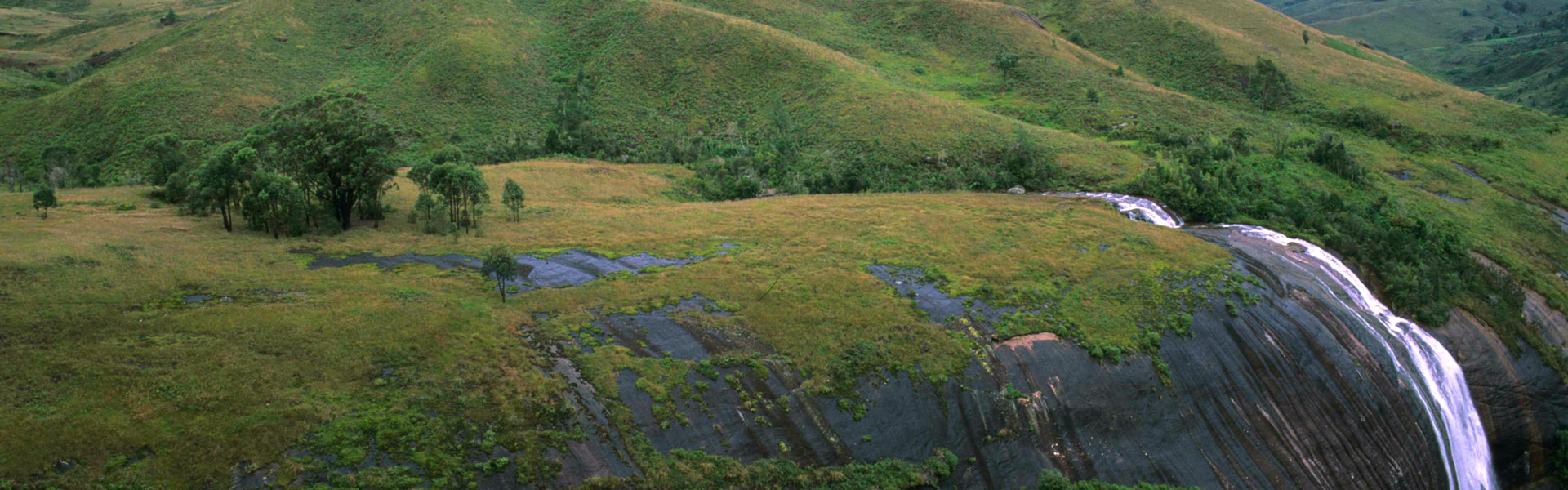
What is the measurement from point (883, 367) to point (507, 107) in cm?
6293

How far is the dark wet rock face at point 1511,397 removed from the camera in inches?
1391

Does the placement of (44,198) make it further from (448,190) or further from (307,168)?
(448,190)

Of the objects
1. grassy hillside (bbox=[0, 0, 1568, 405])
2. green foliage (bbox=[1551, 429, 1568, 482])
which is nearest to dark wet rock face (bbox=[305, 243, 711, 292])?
grassy hillside (bbox=[0, 0, 1568, 405])

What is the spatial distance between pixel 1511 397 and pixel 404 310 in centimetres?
4911

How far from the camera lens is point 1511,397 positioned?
36375mm

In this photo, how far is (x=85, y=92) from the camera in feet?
230

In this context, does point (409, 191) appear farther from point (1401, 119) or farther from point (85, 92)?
point (1401, 119)

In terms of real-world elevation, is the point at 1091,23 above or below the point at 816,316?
above

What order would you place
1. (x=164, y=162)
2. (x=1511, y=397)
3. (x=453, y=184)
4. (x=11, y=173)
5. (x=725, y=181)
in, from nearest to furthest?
(x=1511, y=397) < (x=453, y=184) < (x=164, y=162) < (x=11, y=173) < (x=725, y=181)

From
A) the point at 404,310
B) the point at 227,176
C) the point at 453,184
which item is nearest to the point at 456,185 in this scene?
the point at 453,184

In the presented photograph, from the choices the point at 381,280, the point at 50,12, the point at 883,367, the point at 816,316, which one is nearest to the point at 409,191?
the point at 381,280

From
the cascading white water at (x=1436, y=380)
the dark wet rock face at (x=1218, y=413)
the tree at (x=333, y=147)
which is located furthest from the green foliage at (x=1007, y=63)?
the tree at (x=333, y=147)

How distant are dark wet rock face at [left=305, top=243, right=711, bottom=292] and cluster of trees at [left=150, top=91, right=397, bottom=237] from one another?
5059 millimetres

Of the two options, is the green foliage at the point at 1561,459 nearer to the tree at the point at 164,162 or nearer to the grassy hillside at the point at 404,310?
the grassy hillside at the point at 404,310
